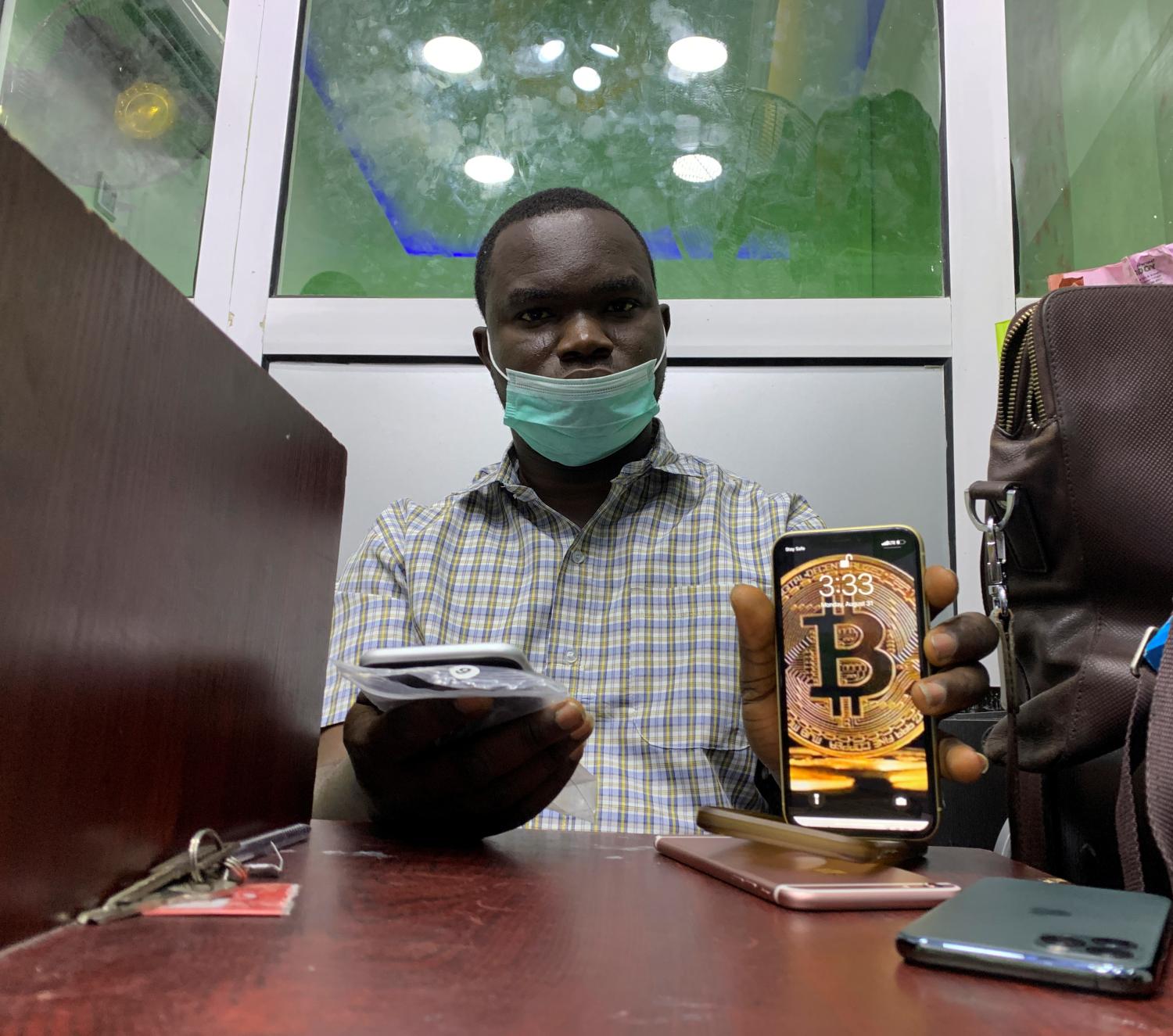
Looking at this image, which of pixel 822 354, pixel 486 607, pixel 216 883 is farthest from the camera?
pixel 822 354

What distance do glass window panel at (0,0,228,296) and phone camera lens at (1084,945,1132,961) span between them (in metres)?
1.46

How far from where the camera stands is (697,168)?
1404 millimetres

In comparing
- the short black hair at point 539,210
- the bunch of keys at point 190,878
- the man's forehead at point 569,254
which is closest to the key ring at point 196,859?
the bunch of keys at point 190,878

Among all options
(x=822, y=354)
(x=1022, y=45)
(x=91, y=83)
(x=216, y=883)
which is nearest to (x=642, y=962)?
(x=216, y=883)

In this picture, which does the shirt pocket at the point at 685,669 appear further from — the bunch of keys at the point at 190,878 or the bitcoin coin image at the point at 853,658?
the bunch of keys at the point at 190,878

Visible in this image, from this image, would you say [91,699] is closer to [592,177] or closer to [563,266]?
[563,266]

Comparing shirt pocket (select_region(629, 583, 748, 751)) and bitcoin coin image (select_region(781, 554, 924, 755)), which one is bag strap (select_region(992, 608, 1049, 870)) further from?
shirt pocket (select_region(629, 583, 748, 751))

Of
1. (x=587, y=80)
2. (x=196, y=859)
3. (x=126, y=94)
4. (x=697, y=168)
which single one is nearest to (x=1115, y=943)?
(x=196, y=859)

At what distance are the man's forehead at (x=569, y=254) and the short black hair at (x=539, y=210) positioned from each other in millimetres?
15

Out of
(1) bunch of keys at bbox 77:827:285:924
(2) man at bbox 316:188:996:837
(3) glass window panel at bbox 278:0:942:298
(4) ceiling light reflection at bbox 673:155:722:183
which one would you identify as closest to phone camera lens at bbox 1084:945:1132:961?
(1) bunch of keys at bbox 77:827:285:924

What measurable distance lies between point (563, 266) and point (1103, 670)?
77 centimetres

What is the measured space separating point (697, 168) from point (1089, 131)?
551 mm

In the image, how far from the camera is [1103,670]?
1.81 ft

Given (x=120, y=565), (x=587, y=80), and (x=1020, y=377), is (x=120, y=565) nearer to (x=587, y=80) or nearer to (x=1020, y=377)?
(x=1020, y=377)
